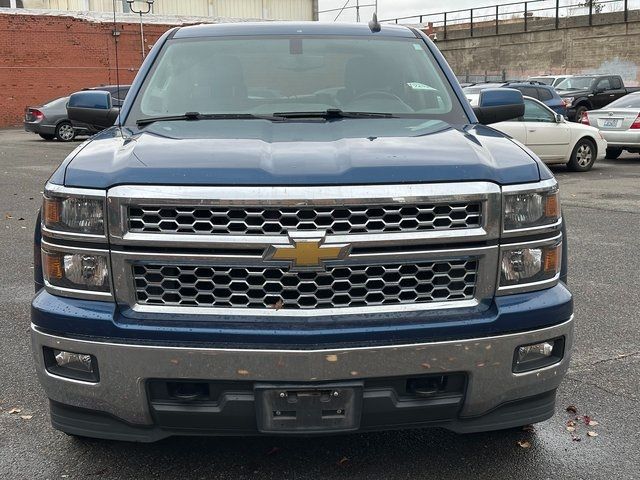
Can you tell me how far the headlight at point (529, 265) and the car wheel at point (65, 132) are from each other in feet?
72.4

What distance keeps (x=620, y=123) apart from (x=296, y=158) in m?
14.8

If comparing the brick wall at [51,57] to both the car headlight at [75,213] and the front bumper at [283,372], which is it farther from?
the front bumper at [283,372]

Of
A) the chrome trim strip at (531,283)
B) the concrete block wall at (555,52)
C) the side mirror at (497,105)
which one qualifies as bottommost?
the chrome trim strip at (531,283)

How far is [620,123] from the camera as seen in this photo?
15945 millimetres

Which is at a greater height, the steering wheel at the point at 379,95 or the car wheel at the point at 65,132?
the steering wheel at the point at 379,95

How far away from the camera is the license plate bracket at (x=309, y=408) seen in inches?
104

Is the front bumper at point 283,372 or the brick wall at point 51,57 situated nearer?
the front bumper at point 283,372

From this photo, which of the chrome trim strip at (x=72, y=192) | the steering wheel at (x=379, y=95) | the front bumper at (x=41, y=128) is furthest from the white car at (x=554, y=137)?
the front bumper at (x=41, y=128)

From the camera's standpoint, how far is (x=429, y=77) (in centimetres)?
431

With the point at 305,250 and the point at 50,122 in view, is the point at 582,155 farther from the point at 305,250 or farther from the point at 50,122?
the point at 50,122

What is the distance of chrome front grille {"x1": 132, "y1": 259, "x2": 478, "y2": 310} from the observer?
8.72 feet

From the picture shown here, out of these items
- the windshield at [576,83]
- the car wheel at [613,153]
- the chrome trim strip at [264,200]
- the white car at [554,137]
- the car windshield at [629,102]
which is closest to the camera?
the chrome trim strip at [264,200]

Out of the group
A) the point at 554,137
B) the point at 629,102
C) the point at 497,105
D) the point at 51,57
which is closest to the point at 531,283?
the point at 497,105

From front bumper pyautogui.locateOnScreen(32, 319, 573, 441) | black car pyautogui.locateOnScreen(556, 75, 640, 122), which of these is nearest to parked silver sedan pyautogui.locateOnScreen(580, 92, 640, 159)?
black car pyautogui.locateOnScreen(556, 75, 640, 122)
